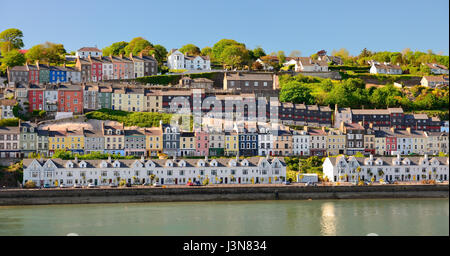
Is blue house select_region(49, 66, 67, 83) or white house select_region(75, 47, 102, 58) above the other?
white house select_region(75, 47, 102, 58)

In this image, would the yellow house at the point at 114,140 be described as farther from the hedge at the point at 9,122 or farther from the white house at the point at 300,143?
the white house at the point at 300,143

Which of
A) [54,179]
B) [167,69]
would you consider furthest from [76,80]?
[54,179]

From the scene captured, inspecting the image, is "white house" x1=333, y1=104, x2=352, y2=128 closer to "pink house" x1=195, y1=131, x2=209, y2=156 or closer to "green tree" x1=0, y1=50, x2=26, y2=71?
"pink house" x1=195, y1=131, x2=209, y2=156

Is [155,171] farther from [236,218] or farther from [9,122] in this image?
[9,122]

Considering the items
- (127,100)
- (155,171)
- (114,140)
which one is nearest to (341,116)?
(127,100)

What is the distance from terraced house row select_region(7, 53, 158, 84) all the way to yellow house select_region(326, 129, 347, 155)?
23.0 meters

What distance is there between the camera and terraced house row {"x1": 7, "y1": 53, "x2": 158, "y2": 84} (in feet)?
211

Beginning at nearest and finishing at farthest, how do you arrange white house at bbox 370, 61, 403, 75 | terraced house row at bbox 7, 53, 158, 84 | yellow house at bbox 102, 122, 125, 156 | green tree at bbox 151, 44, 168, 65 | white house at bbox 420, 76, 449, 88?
yellow house at bbox 102, 122, 125, 156 → terraced house row at bbox 7, 53, 158, 84 → white house at bbox 420, 76, 449, 88 → green tree at bbox 151, 44, 168, 65 → white house at bbox 370, 61, 403, 75

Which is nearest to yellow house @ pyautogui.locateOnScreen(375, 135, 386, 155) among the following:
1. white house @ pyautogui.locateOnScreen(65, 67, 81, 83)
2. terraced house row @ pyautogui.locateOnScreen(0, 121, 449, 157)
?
terraced house row @ pyautogui.locateOnScreen(0, 121, 449, 157)

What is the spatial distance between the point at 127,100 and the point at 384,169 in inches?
968

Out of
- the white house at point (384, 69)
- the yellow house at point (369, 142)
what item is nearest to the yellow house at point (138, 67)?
the yellow house at point (369, 142)

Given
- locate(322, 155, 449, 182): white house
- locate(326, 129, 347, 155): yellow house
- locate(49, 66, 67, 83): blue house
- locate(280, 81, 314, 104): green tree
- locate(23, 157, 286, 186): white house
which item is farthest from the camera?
locate(49, 66, 67, 83): blue house

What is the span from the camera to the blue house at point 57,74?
65.5 metres

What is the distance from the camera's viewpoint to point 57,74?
65.8m
